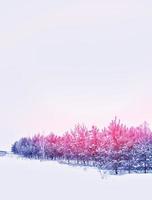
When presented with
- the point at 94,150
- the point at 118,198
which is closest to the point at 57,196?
the point at 118,198

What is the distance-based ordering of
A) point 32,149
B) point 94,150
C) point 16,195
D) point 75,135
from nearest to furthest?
point 16,195, point 94,150, point 75,135, point 32,149

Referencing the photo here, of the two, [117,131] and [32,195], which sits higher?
[117,131]

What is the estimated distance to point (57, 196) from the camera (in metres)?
13.7

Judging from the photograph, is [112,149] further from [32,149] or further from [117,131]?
[32,149]

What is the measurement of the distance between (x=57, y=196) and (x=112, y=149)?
39.8 meters

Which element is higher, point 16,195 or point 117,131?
point 117,131

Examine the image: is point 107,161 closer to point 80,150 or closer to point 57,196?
point 80,150

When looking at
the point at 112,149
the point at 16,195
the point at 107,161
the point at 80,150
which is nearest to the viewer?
the point at 16,195

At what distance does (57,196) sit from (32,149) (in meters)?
123

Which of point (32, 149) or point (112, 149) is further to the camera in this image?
point (32, 149)

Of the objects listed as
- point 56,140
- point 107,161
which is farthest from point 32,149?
point 107,161

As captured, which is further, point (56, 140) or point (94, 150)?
point (56, 140)

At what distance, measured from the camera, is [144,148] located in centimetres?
5372

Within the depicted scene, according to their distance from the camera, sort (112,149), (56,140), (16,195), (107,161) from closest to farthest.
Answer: (16,195) < (112,149) < (107,161) < (56,140)
